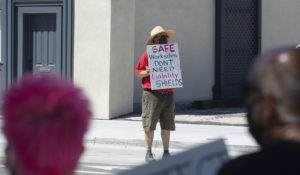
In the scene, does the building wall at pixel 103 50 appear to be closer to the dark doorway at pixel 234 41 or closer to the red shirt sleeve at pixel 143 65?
the dark doorway at pixel 234 41

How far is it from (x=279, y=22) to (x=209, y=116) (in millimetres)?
4496

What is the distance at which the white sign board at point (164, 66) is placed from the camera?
9.80 metres

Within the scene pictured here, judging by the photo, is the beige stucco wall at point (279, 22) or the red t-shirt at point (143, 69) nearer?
the red t-shirt at point (143, 69)

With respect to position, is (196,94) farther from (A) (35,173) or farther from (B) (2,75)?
(A) (35,173)

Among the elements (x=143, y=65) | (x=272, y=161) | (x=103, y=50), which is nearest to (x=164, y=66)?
(x=143, y=65)

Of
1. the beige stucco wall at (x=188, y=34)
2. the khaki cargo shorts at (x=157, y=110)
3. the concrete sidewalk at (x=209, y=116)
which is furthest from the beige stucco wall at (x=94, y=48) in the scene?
the khaki cargo shorts at (x=157, y=110)

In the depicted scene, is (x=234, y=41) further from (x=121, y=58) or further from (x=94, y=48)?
(x=94, y=48)

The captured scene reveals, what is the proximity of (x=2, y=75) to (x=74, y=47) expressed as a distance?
1.89 m

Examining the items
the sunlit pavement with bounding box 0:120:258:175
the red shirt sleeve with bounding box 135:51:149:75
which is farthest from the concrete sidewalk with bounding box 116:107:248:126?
the red shirt sleeve with bounding box 135:51:149:75

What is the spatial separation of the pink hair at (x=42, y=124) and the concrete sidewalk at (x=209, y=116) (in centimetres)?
1214

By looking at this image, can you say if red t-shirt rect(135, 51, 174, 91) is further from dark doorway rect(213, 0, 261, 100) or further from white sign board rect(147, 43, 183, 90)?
dark doorway rect(213, 0, 261, 100)

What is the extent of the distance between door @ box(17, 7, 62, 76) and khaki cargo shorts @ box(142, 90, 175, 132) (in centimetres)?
600

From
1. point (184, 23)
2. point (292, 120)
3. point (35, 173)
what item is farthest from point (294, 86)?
point (184, 23)

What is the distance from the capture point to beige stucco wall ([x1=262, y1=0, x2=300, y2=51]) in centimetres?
1809
